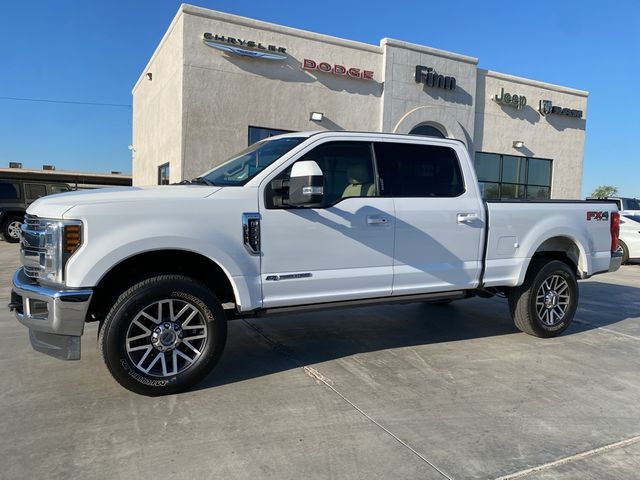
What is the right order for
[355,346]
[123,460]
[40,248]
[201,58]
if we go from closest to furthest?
[123,460], [40,248], [355,346], [201,58]

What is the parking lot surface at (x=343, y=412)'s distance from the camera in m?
2.96

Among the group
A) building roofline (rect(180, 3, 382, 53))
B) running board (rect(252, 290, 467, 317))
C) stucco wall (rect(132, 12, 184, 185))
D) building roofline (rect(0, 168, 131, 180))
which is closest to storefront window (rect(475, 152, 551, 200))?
building roofline (rect(180, 3, 382, 53))

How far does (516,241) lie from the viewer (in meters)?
5.52

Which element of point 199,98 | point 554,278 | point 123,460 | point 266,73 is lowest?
point 123,460

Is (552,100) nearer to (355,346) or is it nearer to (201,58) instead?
(201,58)

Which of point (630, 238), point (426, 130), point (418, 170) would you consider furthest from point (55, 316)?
point (426, 130)

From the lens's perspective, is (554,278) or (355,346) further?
(554,278)

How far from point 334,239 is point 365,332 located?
1.83m

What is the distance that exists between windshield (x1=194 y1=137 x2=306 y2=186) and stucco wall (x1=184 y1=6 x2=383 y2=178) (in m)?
9.76

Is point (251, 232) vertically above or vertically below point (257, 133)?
below

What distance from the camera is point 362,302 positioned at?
468 cm

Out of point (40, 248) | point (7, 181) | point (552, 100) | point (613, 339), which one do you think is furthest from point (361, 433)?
point (552, 100)

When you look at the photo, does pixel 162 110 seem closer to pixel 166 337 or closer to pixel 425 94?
pixel 425 94

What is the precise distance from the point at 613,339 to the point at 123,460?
548 cm
